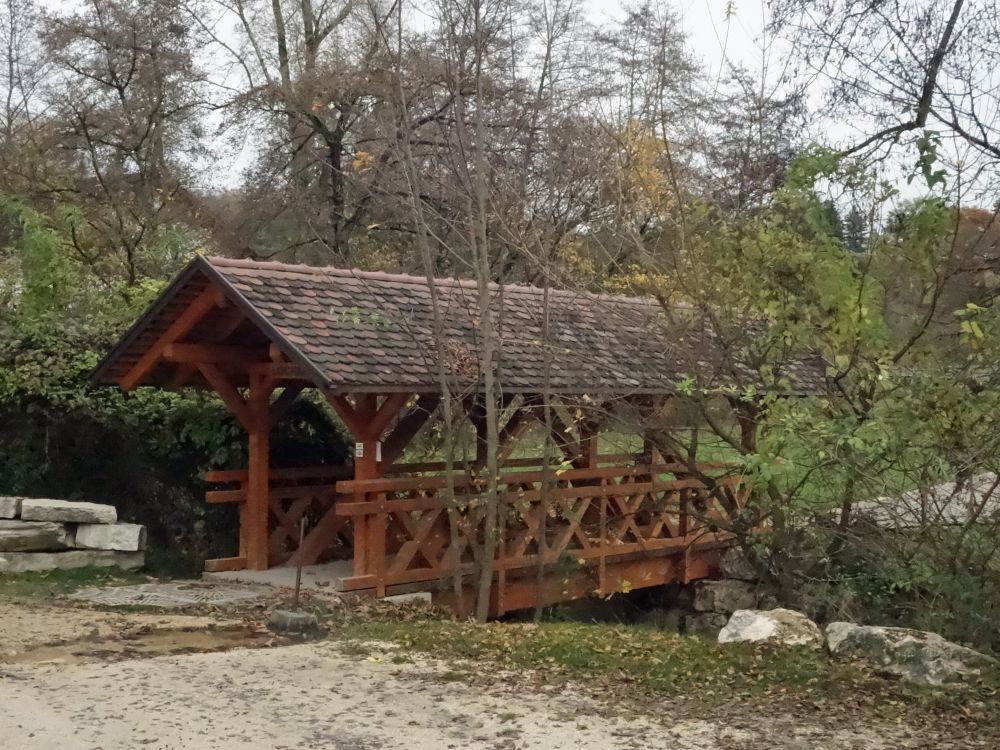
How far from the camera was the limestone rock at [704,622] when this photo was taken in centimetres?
1475

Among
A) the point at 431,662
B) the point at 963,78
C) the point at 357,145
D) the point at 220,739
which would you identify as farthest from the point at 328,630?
the point at 357,145

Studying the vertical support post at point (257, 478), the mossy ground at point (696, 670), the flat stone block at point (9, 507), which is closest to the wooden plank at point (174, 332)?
the vertical support post at point (257, 478)

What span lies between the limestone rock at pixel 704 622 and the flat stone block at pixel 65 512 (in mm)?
7268

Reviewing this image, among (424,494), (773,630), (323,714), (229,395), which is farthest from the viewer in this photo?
(424,494)

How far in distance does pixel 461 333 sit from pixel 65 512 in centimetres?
452

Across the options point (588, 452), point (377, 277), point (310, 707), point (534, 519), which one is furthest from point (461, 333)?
point (310, 707)

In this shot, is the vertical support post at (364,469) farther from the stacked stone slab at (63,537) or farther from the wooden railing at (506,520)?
the stacked stone slab at (63,537)

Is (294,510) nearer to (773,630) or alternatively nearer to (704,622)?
(704,622)

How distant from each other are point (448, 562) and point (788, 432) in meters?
4.21

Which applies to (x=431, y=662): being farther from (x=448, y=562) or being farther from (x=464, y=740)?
(x=448, y=562)

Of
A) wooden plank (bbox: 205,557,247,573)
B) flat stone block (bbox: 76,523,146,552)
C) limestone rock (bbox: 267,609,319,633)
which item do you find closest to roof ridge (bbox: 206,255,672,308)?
flat stone block (bbox: 76,523,146,552)

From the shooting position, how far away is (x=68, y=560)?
11.9m

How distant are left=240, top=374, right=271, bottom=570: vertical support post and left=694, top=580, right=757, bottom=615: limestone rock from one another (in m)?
6.00

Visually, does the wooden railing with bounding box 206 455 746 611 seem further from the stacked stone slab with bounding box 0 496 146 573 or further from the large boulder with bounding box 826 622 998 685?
the large boulder with bounding box 826 622 998 685
